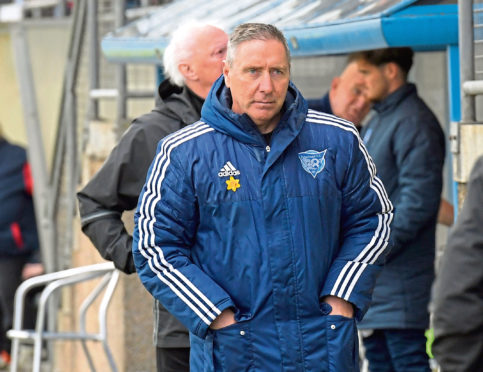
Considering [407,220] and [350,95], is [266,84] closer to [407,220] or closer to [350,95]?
[407,220]

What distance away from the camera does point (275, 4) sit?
24.3 ft

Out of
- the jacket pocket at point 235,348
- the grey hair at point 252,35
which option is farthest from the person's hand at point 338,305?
the grey hair at point 252,35

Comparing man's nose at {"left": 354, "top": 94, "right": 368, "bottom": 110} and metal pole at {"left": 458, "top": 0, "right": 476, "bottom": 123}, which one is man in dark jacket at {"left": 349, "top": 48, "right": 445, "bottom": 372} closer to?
man's nose at {"left": 354, "top": 94, "right": 368, "bottom": 110}

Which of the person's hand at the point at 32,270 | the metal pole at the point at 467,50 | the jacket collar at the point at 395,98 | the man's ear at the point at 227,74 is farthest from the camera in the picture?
the person's hand at the point at 32,270

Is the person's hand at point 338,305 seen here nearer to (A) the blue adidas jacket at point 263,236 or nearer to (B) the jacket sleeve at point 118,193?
(A) the blue adidas jacket at point 263,236

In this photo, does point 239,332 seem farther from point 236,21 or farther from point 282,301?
point 236,21

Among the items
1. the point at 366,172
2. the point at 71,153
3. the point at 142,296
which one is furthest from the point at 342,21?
the point at 71,153

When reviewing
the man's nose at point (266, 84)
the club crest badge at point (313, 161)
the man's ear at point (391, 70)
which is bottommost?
the man's ear at point (391, 70)

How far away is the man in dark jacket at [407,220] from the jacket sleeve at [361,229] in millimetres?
1611

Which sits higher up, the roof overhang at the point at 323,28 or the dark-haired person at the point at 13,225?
the roof overhang at the point at 323,28

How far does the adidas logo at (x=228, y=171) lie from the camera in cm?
398

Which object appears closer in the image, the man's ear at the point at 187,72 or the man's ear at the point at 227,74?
the man's ear at the point at 227,74

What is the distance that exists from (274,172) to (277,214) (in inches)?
5.4

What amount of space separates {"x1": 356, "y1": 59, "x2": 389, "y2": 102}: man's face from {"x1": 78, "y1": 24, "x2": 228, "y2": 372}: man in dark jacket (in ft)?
4.37
